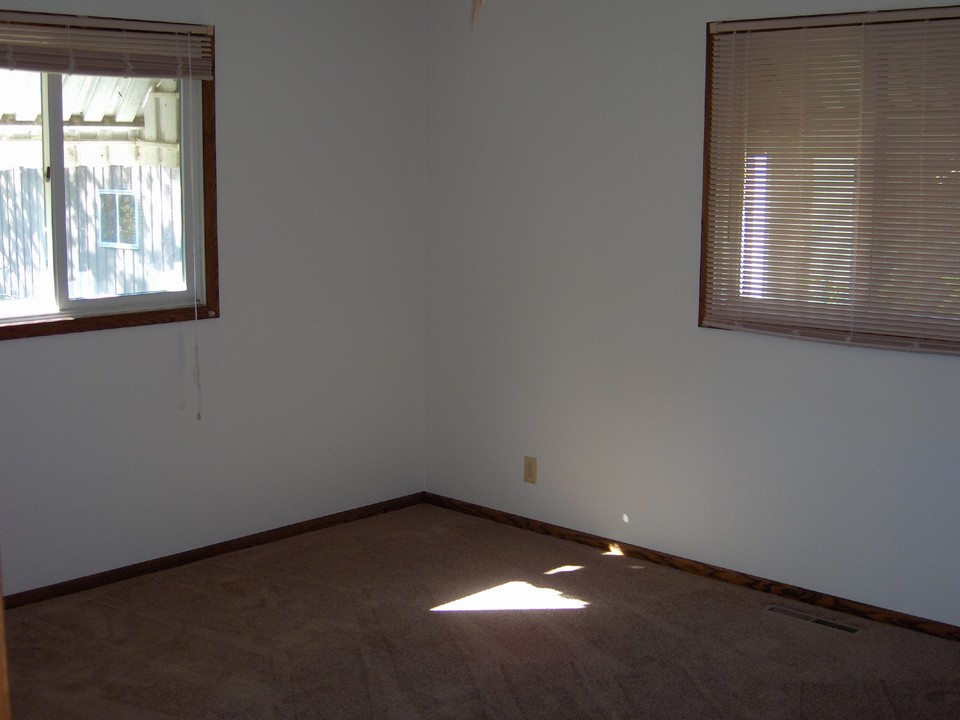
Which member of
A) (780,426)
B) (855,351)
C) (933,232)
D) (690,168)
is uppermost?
(690,168)

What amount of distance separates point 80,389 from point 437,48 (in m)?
2.07

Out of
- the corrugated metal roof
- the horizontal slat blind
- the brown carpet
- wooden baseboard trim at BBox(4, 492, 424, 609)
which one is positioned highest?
the horizontal slat blind

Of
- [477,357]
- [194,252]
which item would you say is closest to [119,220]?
[194,252]

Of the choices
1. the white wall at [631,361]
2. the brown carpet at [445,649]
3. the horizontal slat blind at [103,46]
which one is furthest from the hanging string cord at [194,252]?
the white wall at [631,361]

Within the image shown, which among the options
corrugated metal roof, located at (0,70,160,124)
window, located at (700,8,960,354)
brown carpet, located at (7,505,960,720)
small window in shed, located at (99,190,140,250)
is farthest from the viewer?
small window in shed, located at (99,190,140,250)

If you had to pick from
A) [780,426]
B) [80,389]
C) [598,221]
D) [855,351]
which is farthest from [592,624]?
[80,389]

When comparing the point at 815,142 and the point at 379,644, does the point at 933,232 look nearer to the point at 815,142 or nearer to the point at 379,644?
the point at 815,142

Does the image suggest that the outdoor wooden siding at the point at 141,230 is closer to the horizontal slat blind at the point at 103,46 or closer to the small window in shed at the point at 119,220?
the small window in shed at the point at 119,220

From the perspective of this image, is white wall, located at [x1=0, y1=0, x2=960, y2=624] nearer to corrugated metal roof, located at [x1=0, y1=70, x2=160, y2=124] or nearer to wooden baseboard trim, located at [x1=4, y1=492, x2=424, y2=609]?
wooden baseboard trim, located at [x1=4, y1=492, x2=424, y2=609]

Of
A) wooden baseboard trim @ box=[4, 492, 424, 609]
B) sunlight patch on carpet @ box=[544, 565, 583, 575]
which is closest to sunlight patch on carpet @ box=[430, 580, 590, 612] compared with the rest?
sunlight patch on carpet @ box=[544, 565, 583, 575]

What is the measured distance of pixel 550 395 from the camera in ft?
14.3

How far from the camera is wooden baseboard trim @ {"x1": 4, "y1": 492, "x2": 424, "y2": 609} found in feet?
12.0

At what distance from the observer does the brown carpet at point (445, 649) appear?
2980 mm

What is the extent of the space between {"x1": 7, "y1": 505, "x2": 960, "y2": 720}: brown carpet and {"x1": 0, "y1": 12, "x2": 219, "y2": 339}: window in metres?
1.02
